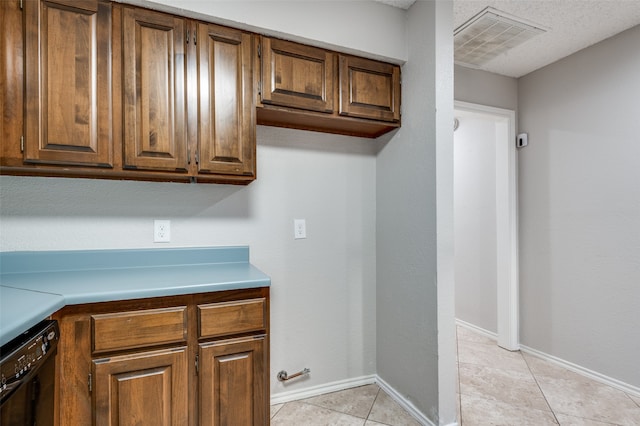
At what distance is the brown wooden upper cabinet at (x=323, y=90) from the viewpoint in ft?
5.96

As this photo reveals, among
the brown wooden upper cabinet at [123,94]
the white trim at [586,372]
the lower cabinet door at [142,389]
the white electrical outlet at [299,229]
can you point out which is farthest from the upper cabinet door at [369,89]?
the white trim at [586,372]

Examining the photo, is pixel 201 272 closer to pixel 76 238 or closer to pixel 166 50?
→ pixel 76 238

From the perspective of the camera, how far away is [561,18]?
7.13ft

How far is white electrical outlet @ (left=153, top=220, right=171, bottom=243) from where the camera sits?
184 cm

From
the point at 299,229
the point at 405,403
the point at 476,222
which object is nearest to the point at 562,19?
the point at 476,222

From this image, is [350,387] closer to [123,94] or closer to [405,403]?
[405,403]

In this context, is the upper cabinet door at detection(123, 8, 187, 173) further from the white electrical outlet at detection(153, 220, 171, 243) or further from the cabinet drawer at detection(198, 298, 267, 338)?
the cabinet drawer at detection(198, 298, 267, 338)

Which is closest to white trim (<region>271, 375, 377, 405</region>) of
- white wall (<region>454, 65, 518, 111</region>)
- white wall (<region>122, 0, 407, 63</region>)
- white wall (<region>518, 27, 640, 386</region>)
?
white wall (<region>518, 27, 640, 386</region>)

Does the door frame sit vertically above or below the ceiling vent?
below

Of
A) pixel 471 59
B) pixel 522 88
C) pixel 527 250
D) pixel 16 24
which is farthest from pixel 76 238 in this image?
pixel 522 88

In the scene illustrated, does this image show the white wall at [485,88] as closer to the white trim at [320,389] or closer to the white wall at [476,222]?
the white wall at [476,222]

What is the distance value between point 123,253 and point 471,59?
9.29ft

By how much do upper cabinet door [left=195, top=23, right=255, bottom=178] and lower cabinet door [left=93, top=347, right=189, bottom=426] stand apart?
34.0 inches

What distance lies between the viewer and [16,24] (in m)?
1.37
